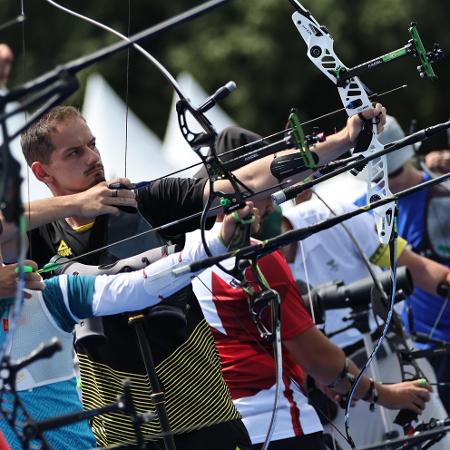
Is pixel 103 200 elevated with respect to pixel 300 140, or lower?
elevated

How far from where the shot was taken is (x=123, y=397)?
107 inches

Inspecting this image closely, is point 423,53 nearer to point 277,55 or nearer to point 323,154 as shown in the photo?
point 323,154

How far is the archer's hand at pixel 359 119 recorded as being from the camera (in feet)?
11.5

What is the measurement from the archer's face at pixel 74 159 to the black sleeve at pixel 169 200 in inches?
6.4

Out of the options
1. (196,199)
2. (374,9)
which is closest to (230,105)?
(374,9)

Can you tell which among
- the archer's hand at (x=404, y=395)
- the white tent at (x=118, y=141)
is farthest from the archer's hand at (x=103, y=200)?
the white tent at (x=118, y=141)

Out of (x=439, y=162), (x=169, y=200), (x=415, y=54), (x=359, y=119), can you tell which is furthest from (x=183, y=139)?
(x=415, y=54)

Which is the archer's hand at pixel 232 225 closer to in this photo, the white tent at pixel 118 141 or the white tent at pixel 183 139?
the white tent at pixel 118 141

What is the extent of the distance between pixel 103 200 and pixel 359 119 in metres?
0.79

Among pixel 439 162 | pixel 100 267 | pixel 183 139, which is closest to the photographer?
pixel 100 267

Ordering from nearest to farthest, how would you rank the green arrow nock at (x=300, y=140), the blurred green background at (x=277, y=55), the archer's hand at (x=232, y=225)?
1. the archer's hand at (x=232, y=225)
2. the green arrow nock at (x=300, y=140)
3. the blurred green background at (x=277, y=55)

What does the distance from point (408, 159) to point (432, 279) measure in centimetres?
77

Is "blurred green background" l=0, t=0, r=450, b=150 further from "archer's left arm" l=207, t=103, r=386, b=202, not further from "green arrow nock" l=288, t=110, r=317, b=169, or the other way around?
"green arrow nock" l=288, t=110, r=317, b=169

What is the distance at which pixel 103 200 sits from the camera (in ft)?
11.1
